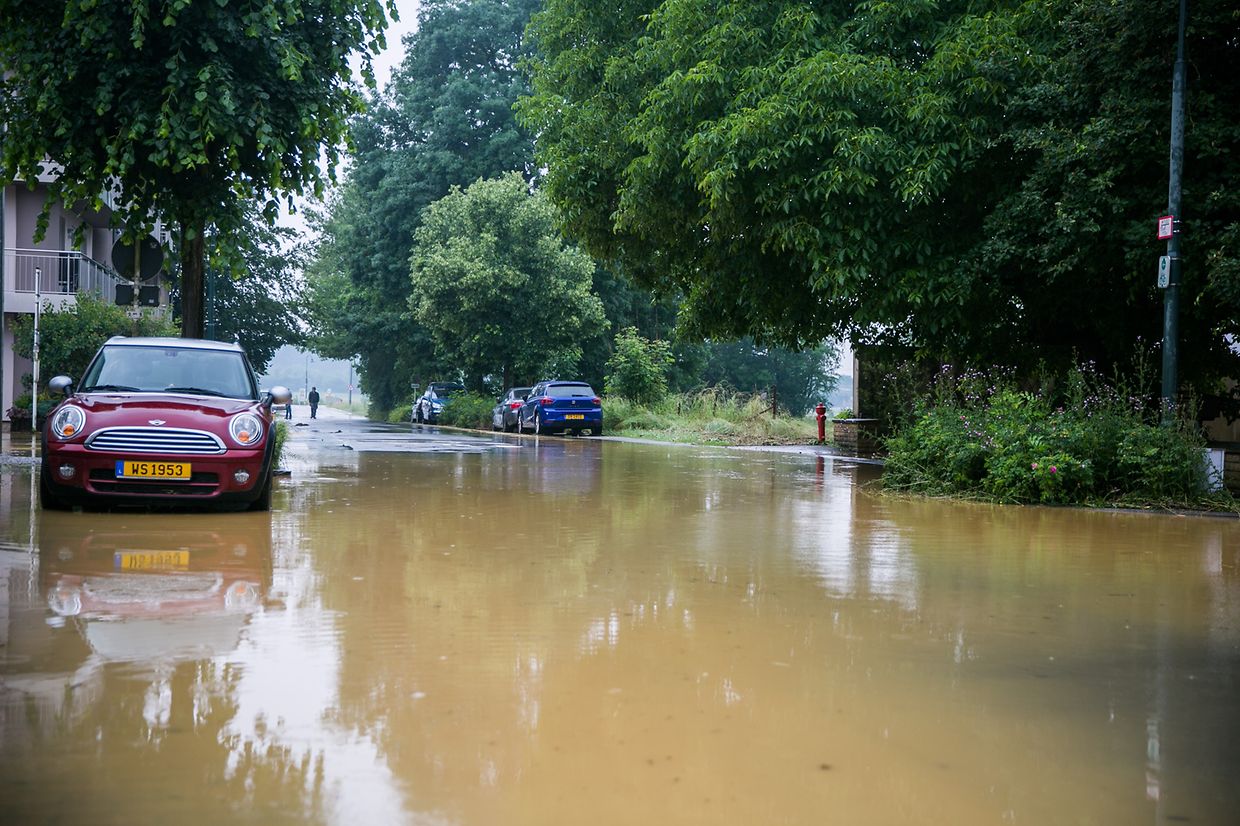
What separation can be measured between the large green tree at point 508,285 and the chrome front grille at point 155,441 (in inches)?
1216

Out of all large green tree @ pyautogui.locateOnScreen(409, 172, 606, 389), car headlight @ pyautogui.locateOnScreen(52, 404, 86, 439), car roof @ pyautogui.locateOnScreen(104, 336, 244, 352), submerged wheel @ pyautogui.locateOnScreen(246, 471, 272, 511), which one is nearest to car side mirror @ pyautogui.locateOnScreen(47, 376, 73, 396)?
car headlight @ pyautogui.locateOnScreen(52, 404, 86, 439)

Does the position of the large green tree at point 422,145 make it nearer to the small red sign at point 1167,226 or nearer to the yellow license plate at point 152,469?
the small red sign at point 1167,226

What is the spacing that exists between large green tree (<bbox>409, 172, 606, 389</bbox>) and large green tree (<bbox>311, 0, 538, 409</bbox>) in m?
10.3

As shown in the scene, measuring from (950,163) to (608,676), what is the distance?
42.3ft

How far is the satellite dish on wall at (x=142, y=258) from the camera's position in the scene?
1495 cm

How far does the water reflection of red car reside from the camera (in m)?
5.89

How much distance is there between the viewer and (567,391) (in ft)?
119

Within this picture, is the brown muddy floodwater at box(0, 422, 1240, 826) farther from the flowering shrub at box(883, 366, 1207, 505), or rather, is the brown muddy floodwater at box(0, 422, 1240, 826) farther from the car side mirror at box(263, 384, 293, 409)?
the flowering shrub at box(883, 366, 1207, 505)

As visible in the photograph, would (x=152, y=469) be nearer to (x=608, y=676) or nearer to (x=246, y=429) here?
(x=246, y=429)

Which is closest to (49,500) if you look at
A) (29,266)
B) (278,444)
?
(278,444)

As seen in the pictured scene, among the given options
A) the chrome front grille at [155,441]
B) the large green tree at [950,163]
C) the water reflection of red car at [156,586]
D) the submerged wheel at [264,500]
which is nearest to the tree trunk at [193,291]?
the submerged wheel at [264,500]

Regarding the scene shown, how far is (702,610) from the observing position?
6953 mm

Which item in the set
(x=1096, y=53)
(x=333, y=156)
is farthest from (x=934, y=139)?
(x=333, y=156)

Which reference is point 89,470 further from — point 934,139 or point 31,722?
point 934,139
